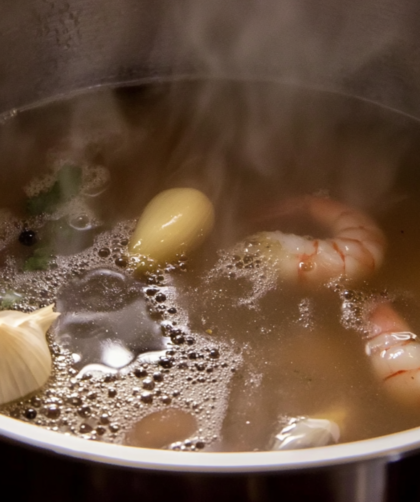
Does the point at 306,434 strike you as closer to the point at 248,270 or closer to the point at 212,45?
the point at 248,270

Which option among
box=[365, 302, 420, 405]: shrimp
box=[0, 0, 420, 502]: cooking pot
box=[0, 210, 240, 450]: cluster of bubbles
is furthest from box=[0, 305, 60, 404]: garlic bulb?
box=[0, 0, 420, 502]: cooking pot

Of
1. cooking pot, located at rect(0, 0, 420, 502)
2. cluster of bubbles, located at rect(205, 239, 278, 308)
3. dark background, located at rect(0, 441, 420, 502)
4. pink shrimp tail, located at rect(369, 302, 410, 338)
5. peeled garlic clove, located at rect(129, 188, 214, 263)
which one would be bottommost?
dark background, located at rect(0, 441, 420, 502)

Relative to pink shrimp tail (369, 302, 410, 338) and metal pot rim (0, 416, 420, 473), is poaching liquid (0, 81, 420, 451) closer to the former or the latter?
pink shrimp tail (369, 302, 410, 338)

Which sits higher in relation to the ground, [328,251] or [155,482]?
[328,251]

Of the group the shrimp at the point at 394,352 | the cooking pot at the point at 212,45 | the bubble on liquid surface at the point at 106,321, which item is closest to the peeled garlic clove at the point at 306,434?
the shrimp at the point at 394,352

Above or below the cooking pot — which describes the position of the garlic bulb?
below

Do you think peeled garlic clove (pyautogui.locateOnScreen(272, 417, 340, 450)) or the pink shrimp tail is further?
the pink shrimp tail

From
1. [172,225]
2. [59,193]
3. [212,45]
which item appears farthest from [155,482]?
[212,45]
